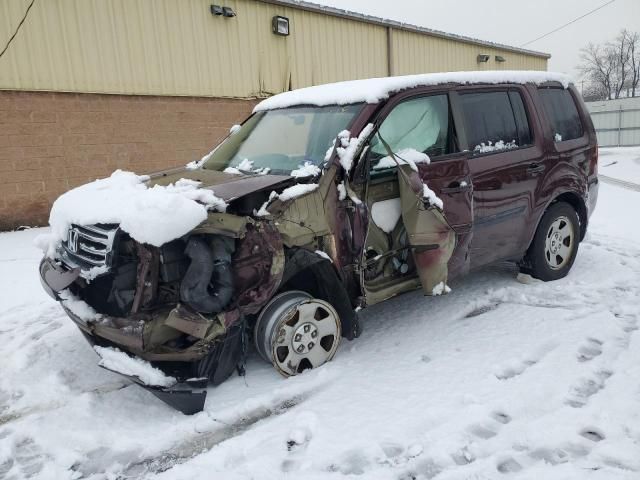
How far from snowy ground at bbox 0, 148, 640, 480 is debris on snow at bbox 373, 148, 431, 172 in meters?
1.33

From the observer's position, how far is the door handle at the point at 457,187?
3.94 metres

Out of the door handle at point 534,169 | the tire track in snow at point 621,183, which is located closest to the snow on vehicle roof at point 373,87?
the door handle at point 534,169

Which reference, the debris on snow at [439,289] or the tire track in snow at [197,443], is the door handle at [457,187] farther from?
the tire track in snow at [197,443]

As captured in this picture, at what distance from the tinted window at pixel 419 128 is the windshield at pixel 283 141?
29 cm

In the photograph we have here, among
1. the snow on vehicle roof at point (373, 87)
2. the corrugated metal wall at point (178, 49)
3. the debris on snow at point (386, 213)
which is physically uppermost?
the corrugated metal wall at point (178, 49)

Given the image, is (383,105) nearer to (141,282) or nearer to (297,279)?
(297,279)

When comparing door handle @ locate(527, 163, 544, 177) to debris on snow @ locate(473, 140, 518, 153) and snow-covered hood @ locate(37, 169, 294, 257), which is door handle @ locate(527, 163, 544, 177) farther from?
snow-covered hood @ locate(37, 169, 294, 257)

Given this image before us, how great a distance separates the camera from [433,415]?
2.90 m

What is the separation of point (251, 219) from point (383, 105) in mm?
1393

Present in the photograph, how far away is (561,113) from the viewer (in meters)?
5.08

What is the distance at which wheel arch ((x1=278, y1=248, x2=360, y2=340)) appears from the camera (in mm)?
3252

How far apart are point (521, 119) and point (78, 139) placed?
7159 mm

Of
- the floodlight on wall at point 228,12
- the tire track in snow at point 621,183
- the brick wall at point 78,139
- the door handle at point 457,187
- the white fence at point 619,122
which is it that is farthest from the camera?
the white fence at point 619,122

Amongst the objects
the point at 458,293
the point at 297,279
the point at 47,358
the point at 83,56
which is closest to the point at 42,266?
the point at 47,358
